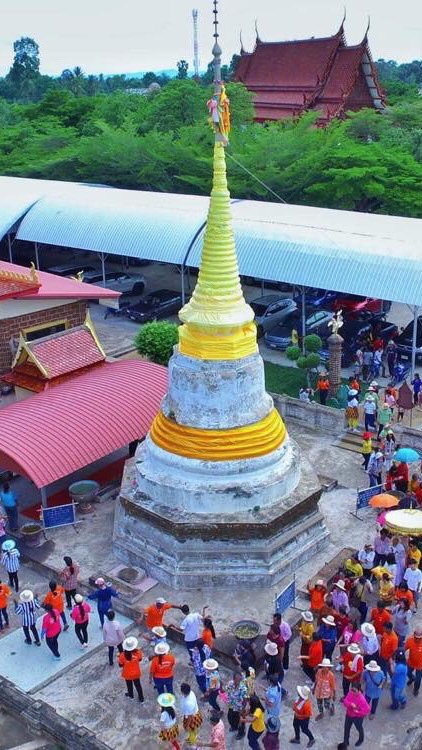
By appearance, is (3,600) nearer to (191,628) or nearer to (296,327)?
(191,628)

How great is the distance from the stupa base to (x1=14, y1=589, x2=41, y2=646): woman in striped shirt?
289cm

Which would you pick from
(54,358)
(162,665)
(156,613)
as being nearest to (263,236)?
(54,358)

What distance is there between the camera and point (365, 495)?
18.8 m

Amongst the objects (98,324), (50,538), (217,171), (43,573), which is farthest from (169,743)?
(98,324)

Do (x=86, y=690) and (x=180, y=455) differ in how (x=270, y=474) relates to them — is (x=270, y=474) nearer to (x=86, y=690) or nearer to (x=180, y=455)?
(x=180, y=455)

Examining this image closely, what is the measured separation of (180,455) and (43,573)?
3.88m

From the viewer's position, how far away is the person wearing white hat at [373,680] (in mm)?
12154

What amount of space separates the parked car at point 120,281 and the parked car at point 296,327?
8.70 meters

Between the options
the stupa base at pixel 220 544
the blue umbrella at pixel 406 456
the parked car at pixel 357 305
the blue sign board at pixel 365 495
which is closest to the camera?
the stupa base at pixel 220 544

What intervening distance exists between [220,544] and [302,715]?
480cm

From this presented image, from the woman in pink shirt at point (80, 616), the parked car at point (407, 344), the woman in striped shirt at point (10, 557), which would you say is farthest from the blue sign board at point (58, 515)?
→ the parked car at point (407, 344)

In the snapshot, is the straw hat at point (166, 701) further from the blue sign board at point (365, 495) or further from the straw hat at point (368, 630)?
the blue sign board at point (365, 495)

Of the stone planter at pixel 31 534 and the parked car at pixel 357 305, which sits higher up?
the parked car at pixel 357 305

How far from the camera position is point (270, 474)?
17.0 metres
